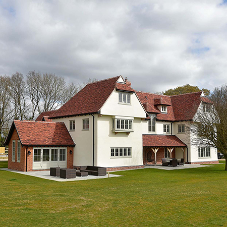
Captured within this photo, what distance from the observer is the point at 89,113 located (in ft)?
87.6

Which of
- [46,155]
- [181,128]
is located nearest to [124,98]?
[46,155]

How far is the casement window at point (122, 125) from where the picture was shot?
27.0 metres

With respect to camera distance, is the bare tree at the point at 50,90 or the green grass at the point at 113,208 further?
the bare tree at the point at 50,90

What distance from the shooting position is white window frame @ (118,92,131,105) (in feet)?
91.7

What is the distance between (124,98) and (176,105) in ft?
40.2

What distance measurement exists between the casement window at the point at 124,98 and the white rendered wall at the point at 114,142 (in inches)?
82.9

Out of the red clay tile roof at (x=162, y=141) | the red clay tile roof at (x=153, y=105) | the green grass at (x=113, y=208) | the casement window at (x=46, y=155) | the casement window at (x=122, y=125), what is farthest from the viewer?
the red clay tile roof at (x=153, y=105)

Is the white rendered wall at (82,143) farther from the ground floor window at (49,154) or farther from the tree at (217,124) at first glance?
the tree at (217,124)

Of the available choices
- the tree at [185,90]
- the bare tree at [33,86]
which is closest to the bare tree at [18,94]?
the bare tree at [33,86]

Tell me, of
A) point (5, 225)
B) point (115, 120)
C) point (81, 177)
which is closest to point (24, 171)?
point (81, 177)

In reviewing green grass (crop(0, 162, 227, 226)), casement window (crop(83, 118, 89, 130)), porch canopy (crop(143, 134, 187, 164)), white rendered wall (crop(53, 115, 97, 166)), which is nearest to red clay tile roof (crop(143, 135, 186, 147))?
porch canopy (crop(143, 134, 187, 164))

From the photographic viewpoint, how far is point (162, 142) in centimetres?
3312

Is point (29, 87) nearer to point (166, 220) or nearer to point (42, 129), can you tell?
point (42, 129)

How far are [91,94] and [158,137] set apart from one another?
32.5 feet
